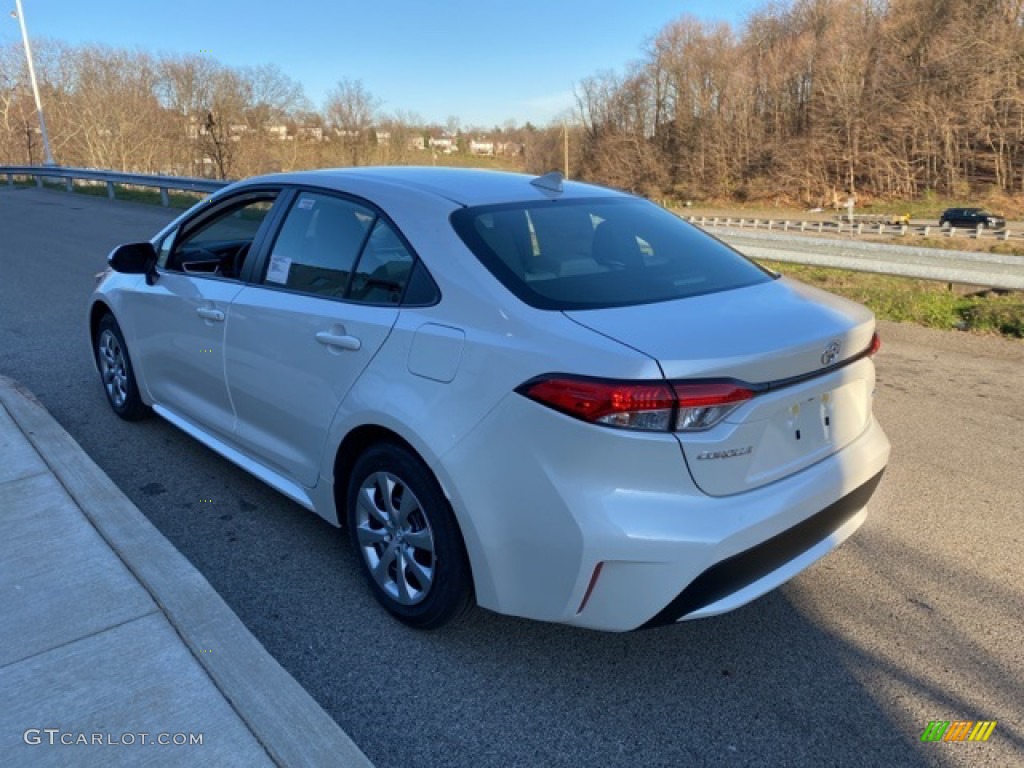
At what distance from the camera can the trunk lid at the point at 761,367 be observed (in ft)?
7.09

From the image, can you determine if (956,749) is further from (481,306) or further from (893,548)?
(481,306)

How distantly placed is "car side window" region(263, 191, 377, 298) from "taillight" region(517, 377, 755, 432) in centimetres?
126

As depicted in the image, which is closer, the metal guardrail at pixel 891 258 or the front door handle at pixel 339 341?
the front door handle at pixel 339 341

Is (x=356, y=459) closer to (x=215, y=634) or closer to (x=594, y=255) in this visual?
(x=215, y=634)

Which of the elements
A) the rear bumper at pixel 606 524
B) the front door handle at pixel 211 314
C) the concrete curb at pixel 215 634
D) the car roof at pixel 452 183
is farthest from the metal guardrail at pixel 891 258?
the concrete curb at pixel 215 634

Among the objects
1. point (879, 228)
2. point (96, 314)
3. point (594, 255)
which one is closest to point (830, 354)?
point (594, 255)

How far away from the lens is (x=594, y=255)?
2906 mm

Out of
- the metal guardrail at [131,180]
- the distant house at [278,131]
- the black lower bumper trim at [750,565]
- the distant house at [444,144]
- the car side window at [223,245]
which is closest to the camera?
the black lower bumper trim at [750,565]

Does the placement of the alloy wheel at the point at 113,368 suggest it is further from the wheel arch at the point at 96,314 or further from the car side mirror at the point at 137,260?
the car side mirror at the point at 137,260

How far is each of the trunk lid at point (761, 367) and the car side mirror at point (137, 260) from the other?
115 inches

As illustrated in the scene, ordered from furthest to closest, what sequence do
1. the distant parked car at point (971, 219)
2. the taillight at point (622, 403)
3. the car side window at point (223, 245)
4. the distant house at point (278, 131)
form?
the distant house at point (278, 131)
the distant parked car at point (971, 219)
the car side window at point (223, 245)
the taillight at point (622, 403)

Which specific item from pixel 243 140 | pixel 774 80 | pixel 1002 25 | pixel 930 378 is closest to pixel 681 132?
pixel 774 80

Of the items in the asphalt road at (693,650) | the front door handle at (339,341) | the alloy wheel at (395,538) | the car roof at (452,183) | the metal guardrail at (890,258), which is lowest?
the asphalt road at (693,650)

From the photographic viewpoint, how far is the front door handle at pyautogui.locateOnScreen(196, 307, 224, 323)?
11.6 feet
